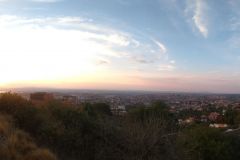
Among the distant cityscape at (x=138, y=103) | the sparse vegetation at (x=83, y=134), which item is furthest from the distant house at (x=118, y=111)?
the sparse vegetation at (x=83, y=134)

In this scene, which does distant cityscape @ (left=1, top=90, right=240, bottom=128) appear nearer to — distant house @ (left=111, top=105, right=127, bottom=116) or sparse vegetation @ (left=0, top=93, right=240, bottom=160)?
distant house @ (left=111, top=105, right=127, bottom=116)

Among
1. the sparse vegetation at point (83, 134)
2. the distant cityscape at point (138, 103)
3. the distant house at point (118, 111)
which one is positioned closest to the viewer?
the sparse vegetation at point (83, 134)

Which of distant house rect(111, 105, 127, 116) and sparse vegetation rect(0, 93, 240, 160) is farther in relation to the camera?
distant house rect(111, 105, 127, 116)

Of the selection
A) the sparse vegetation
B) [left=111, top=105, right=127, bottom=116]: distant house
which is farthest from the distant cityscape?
the sparse vegetation

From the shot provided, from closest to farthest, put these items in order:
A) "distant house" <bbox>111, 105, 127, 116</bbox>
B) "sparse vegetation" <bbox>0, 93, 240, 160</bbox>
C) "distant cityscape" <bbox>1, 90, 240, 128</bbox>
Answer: "sparse vegetation" <bbox>0, 93, 240, 160</bbox> < "distant cityscape" <bbox>1, 90, 240, 128</bbox> < "distant house" <bbox>111, 105, 127, 116</bbox>

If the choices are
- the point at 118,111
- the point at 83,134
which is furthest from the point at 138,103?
the point at 83,134

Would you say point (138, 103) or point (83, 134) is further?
→ point (138, 103)

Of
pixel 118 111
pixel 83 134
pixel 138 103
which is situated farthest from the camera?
pixel 138 103

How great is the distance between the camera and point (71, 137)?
587 inches

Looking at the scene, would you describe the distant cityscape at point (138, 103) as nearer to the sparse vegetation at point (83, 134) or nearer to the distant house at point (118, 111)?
the distant house at point (118, 111)

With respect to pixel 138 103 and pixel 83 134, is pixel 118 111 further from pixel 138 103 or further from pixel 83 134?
pixel 83 134

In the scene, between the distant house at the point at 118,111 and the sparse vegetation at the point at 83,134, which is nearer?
the sparse vegetation at the point at 83,134

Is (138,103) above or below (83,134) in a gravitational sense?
above

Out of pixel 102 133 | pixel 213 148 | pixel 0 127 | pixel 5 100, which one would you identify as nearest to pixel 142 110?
pixel 213 148
